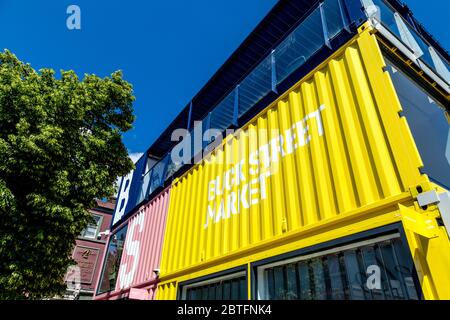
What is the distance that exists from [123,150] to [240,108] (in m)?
4.60

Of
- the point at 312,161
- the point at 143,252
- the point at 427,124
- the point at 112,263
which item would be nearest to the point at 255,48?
the point at 427,124

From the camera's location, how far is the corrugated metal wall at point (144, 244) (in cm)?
798

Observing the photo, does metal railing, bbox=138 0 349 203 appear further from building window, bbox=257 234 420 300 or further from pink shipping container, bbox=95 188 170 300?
building window, bbox=257 234 420 300

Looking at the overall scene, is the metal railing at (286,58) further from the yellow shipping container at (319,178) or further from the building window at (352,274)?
the building window at (352,274)

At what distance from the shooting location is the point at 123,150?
30.3 ft

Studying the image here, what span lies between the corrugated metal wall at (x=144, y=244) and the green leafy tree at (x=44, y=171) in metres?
1.71

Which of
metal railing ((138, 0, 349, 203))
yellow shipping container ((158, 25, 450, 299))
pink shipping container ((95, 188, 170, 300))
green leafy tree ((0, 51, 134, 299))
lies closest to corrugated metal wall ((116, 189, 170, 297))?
pink shipping container ((95, 188, 170, 300))

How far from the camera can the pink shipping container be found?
7.46 m

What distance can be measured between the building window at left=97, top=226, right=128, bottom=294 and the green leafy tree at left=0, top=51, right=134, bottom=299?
2.84 m

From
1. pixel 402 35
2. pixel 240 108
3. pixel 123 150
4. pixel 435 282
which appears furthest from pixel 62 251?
A: pixel 402 35

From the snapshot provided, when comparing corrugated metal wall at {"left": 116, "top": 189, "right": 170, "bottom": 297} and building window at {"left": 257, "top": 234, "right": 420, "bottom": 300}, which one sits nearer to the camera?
building window at {"left": 257, "top": 234, "right": 420, "bottom": 300}

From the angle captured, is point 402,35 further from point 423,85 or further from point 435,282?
point 435,282

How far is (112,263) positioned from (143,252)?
130 inches

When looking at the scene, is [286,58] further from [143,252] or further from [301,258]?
[143,252]
